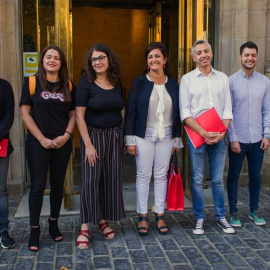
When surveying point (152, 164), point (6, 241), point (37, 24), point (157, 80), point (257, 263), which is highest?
point (37, 24)

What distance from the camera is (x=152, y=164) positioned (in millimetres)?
4461

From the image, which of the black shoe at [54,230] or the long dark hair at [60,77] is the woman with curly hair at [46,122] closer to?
the long dark hair at [60,77]

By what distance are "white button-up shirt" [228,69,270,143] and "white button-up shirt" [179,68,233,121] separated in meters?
0.20

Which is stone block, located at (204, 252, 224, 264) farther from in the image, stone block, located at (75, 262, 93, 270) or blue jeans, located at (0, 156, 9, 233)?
blue jeans, located at (0, 156, 9, 233)

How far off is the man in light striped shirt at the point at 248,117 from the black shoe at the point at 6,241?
94.5 inches

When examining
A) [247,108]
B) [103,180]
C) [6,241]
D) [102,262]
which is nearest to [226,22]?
[247,108]

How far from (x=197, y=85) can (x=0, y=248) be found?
8.46ft

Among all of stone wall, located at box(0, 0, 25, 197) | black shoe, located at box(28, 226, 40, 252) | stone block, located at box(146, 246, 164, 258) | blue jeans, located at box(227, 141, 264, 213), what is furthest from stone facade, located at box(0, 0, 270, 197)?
stone block, located at box(146, 246, 164, 258)

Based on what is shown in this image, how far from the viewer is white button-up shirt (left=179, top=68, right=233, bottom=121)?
4.33m

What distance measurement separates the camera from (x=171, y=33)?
24.7ft

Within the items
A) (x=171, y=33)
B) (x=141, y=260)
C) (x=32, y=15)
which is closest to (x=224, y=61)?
(x=171, y=33)

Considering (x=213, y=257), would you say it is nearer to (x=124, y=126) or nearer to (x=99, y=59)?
(x=124, y=126)

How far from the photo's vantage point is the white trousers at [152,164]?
4.37 meters

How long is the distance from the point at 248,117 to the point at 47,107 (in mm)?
2179
